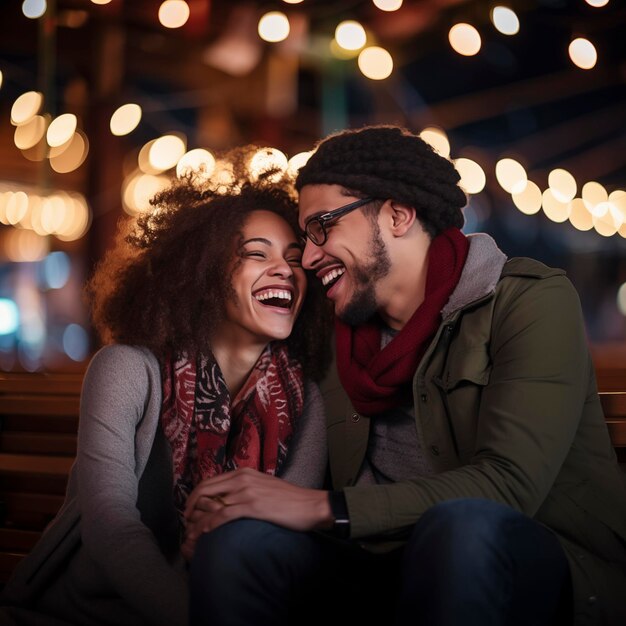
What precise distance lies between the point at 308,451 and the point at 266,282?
0.54 meters

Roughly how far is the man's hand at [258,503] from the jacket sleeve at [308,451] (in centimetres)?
63

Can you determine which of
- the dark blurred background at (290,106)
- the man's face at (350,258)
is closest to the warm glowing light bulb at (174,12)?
the dark blurred background at (290,106)

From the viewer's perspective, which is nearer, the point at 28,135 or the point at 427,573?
the point at 427,573

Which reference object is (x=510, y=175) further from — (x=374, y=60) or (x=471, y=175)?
(x=374, y=60)

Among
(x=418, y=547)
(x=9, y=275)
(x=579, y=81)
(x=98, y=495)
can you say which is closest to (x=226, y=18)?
(x=579, y=81)

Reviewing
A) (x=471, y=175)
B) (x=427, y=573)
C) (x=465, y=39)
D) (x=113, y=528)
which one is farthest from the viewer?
(x=471, y=175)

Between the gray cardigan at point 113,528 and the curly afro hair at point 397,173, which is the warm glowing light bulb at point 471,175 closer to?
the curly afro hair at point 397,173

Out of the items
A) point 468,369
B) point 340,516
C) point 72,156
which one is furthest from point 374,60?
point 72,156

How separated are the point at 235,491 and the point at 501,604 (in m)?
0.62

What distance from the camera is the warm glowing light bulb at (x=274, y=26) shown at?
5820 millimetres

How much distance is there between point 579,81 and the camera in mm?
8984

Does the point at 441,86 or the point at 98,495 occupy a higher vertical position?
the point at 441,86

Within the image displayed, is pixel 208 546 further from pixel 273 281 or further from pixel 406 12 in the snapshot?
pixel 406 12

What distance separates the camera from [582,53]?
15.5 feet
